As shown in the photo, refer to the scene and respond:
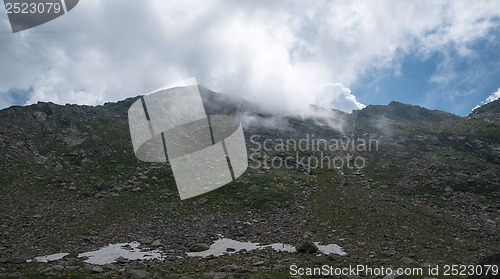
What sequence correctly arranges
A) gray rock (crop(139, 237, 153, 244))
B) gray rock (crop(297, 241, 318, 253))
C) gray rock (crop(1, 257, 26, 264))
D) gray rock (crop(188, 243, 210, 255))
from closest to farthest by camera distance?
gray rock (crop(1, 257, 26, 264)) < gray rock (crop(297, 241, 318, 253)) < gray rock (crop(188, 243, 210, 255)) < gray rock (crop(139, 237, 153, 244))

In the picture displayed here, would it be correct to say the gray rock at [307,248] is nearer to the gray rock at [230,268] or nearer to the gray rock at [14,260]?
the gray rock at [230,268]

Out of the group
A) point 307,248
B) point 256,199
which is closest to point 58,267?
point 307,248

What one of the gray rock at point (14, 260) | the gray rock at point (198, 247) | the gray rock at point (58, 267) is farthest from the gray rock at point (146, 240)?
the gray rock at point (14, 260)

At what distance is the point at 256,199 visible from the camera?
171 feet

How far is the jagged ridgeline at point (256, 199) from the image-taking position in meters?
31.8

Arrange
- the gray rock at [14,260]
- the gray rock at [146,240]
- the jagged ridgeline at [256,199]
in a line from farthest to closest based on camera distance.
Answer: the gray rock at [146,240], the jagged ridgeline at [256,199], the gray rock at [14,260]

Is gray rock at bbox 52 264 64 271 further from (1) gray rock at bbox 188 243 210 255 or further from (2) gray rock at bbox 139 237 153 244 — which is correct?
(1) gray rock at bbox 188 243 210 255

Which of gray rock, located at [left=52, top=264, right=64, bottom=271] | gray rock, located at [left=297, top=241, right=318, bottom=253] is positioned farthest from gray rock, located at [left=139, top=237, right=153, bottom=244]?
gray rock, located at [left=297, top=241, right=318, bottom=253]

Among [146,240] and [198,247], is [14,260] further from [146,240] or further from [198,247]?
[198,247]

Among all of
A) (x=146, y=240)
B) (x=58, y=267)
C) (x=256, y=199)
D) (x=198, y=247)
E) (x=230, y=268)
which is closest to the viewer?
(x=58, y=267)

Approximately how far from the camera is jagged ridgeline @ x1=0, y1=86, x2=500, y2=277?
31766 mm

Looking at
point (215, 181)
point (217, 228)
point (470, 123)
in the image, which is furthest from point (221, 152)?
point (470, 123)

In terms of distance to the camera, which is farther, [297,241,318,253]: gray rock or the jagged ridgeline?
the jagged ridgeline

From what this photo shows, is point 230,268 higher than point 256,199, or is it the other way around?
point 256,199
